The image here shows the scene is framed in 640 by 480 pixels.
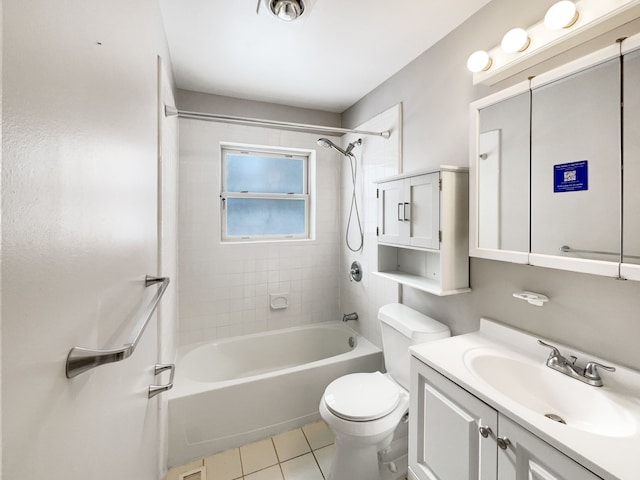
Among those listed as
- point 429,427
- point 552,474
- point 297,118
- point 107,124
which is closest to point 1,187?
point 107,124

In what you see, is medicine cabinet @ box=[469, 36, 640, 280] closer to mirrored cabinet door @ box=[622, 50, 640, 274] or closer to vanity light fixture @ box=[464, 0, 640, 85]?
mirrored cabinet door @ box=[622, 50, 640, 274]

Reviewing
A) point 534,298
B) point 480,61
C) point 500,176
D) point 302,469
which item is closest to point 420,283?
point 534,298

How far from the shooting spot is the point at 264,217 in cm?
276

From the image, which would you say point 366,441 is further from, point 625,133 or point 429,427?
point 625,133

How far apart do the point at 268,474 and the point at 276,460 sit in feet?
0.33

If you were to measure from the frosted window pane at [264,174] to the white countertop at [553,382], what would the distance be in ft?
6.64

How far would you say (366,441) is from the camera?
1.37 metres


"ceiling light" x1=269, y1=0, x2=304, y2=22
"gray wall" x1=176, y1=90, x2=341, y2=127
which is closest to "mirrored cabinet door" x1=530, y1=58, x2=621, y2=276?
"ceiling light" x1=269, y1=0, x2=304, y2=22

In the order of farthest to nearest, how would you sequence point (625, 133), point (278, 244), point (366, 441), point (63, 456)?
point (278, 244) < point (366, 441) < point (625, 133) < point (63, 456)

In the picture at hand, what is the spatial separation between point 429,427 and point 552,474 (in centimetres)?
47

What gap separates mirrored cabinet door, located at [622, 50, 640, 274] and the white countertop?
1.36ft

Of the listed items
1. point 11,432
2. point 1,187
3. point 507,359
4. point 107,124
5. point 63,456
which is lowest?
point 507,359

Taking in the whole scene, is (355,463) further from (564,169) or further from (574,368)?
(564,169)

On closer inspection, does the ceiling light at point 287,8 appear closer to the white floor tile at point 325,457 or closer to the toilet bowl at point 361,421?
the toilet bowl at point 361,421
